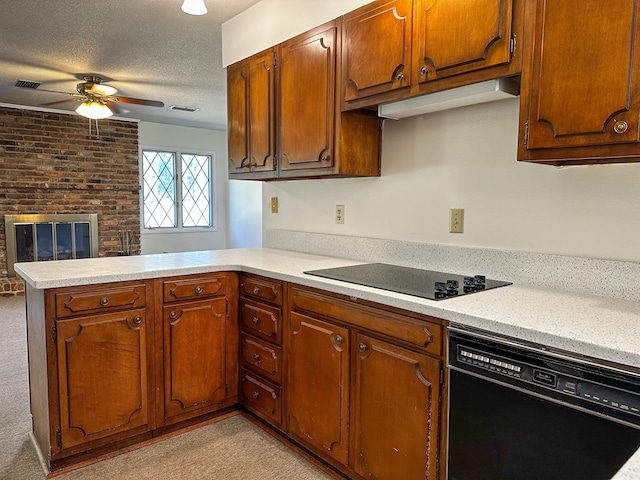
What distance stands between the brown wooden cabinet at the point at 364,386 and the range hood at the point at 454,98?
0.92 meters

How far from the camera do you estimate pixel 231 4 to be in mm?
2910

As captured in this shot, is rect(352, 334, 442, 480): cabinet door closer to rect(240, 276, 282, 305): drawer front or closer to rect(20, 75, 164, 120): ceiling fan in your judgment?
rect(240, 276, 282, 305): drawer front

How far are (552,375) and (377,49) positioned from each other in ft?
5.08

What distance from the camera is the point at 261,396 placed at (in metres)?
2.38

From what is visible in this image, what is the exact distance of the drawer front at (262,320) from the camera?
2.23 m

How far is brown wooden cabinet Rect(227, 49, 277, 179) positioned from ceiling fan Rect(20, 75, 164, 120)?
1.53 metres

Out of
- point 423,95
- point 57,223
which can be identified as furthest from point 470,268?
point 57,223

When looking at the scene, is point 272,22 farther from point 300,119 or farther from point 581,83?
point 581,83

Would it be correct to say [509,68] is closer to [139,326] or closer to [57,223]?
[139,326]

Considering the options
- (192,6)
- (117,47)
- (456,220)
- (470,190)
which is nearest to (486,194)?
(470,190)

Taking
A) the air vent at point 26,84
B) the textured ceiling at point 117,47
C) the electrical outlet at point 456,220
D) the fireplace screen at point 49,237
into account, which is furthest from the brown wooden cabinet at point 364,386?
the fireplace screen at point 49,237

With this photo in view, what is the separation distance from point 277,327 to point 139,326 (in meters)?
0.68

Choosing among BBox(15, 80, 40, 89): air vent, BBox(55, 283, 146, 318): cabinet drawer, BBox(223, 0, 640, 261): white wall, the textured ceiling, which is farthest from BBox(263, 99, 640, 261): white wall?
BBox(15, 80, 40, 89): air vent

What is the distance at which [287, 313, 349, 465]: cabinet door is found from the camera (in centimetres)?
188
